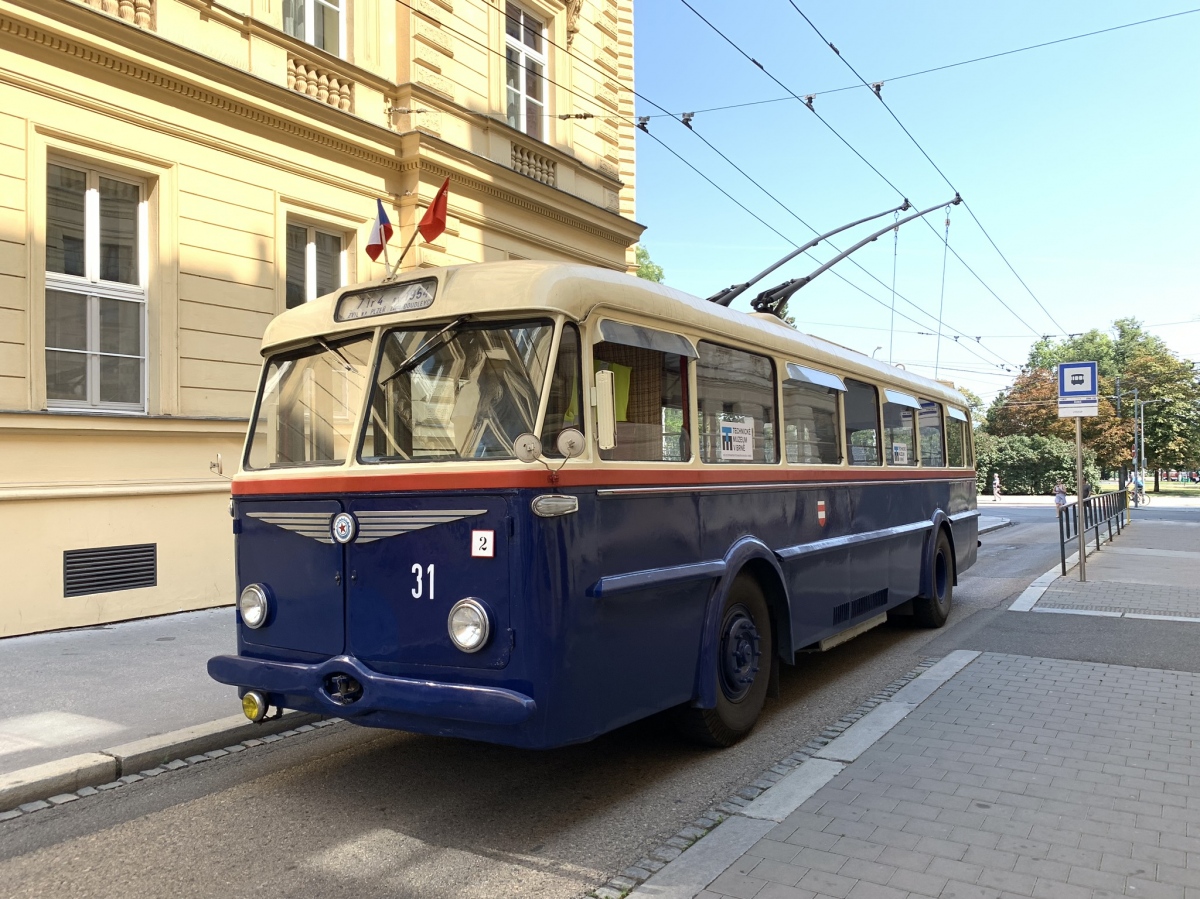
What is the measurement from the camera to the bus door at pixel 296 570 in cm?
462

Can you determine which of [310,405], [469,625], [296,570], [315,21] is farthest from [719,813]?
[315,21]

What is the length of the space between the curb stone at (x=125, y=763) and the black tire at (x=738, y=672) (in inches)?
104

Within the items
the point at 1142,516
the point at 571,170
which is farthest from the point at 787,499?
the point at 1142,516

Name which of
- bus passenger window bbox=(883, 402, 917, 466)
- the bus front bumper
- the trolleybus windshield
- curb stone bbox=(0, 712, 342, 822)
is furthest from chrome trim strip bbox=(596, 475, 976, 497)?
curb stone bbox=(0, 712, 342, 822)

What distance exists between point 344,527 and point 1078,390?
11.5 m

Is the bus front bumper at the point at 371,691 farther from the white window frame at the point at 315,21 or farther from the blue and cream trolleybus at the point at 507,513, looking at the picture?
the white window frame at the point at 315,21

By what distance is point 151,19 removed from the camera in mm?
9836

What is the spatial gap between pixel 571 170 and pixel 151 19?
25.1 feet

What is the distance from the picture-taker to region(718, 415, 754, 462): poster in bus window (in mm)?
5664

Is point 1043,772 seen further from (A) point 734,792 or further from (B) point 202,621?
(B) point 202,621

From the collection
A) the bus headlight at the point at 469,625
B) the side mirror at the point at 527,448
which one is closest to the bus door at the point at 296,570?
the bus headlight at the point at 469,625

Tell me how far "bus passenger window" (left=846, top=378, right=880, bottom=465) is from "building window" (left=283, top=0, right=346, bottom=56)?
26.9ft

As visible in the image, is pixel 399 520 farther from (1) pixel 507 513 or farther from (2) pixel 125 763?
(2) pixel 125 763

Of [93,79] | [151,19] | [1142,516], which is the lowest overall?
[1142,516]
